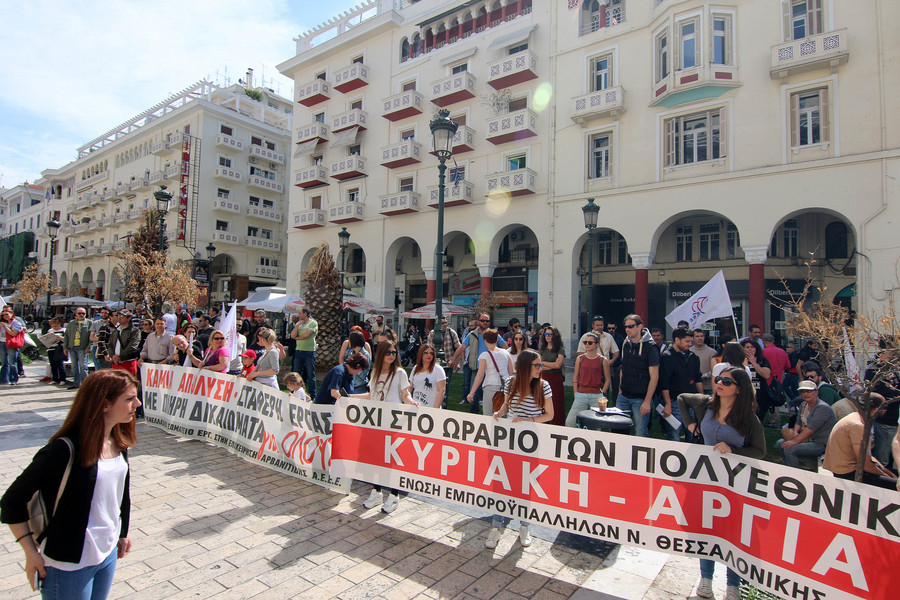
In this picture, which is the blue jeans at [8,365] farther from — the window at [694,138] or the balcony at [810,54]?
the balcony at [810,54]

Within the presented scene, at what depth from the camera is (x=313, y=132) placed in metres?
30.9

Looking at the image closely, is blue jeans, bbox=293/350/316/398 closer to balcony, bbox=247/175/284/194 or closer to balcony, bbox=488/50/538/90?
balcony, bbox=488/50/538/90

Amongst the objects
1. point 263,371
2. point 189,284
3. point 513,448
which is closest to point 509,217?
point 189,284

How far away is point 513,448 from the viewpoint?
4.45m

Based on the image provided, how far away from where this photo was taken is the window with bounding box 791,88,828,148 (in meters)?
16.7

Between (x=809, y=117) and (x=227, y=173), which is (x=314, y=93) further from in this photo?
(x=809, y=117)

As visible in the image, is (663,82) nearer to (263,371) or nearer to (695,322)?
(695,322)

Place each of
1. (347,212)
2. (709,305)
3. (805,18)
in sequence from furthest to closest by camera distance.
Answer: (347,212)
(805,18)
(709,305)

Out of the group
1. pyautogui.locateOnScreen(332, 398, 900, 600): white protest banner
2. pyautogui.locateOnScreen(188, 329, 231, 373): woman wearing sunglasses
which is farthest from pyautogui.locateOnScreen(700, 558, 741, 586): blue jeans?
pyautogui.locateOnScreen(188, 329, 231, 373): woman wearing sunglasses

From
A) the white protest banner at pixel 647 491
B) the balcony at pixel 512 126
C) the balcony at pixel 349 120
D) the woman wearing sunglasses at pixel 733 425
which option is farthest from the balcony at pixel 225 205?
the woman wearing sunglasses at pixel 733 425

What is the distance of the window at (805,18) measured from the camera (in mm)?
16844

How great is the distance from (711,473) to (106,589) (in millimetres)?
3842

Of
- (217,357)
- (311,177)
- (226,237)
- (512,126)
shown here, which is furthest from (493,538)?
(226,237)

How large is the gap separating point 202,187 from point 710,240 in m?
35.9
